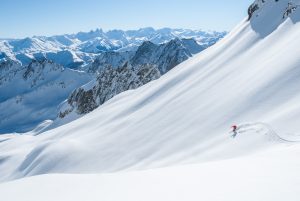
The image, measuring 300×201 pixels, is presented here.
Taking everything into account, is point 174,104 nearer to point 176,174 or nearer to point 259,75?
point 259,75

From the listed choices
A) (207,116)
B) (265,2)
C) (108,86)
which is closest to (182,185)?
(207,116)

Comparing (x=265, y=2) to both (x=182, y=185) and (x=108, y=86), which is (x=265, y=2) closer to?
(x=182, y=185)

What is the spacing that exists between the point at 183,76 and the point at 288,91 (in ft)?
90.5

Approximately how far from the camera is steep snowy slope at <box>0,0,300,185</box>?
25.3 metres

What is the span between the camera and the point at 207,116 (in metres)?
32.8

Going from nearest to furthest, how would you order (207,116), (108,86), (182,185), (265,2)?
1. (182,185)
2. (207,116)
3. (265,2)
4. (108,86)

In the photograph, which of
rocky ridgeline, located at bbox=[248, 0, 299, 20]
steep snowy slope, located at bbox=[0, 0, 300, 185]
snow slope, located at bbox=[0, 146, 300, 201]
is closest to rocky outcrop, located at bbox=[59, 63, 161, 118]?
rocky ridgeline, located at bbox=[248, 0, 299, 20]

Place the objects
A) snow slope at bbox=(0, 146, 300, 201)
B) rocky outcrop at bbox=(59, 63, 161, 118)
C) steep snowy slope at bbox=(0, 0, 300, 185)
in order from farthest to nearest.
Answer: rocky outcrop at bbox=(59, 63, 161, 118) < steep snowy slope at bbox=(0, 0, 300, 185) < snow slope at bbox=(0, 146, 300, 201)

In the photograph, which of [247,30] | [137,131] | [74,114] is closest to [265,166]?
[137,131]

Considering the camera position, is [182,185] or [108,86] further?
[108,86]

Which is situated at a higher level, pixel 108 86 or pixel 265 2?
pixel 108 86

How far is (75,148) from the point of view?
43.2 m

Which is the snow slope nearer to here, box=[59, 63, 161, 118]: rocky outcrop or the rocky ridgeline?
the rocky ridgeline

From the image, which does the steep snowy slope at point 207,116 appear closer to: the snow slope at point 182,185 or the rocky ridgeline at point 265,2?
the rocky ridgeline at point 265,2
